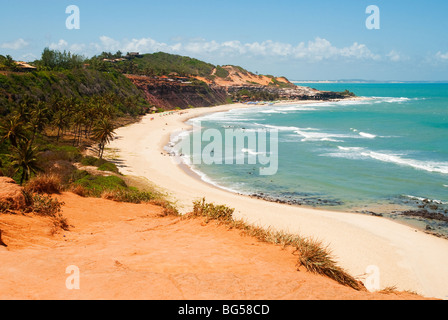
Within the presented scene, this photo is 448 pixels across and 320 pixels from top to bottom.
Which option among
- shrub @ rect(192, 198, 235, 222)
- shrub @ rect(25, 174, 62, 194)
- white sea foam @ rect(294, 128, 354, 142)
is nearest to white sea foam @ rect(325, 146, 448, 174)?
white sea foam @ rect(294, 128, 354, 142)

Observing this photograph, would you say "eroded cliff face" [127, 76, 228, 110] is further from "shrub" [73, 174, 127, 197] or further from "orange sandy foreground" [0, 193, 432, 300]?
"orange sandy foreground" [0, 193, 432, 300]

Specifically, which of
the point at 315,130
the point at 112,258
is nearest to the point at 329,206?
the point at 112,258

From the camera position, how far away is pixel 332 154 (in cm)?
5144

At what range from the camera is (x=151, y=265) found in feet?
29.2

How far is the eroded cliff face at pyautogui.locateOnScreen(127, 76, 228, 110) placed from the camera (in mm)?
117812

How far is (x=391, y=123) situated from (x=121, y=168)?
7032cm

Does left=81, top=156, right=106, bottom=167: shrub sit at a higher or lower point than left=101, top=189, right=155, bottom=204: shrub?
lower

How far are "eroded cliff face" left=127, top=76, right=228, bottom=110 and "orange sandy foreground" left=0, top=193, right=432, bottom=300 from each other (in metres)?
106

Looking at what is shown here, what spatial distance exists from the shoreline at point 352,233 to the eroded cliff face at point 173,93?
79164 mm

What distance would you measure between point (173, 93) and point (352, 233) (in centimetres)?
10841

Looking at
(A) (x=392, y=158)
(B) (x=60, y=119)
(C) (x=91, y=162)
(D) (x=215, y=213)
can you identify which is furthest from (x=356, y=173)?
(B) (x=60, y=119)

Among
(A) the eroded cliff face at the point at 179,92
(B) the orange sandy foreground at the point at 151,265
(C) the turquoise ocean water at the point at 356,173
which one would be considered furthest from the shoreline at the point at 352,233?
(A) the eroded cliff face at the point at 179,92

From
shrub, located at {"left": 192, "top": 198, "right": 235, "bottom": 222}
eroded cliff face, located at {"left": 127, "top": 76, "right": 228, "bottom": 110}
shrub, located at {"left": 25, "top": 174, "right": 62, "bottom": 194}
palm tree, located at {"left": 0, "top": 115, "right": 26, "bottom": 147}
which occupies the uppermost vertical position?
eroded cliff face, located at {"left": 127, "top": 76, "right": 228, "bottom": 110}
